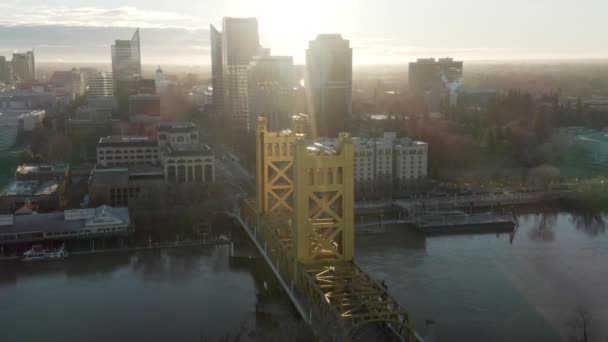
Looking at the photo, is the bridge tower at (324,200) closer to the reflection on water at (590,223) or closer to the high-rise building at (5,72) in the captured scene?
the reflection on water at (590,223)

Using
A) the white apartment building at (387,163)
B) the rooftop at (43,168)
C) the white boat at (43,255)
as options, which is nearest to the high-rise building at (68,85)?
the rooftop at (43,168)

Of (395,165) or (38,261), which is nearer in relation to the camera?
(38,261)

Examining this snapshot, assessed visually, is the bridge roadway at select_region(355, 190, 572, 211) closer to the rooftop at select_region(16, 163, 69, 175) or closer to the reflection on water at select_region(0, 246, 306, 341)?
the reflection on water at select_region(0, 246, 306, 341)

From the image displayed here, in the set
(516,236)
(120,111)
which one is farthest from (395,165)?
(120,111)

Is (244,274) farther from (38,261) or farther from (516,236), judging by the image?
(516,236)

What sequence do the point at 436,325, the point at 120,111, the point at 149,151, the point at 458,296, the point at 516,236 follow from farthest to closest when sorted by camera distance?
1. the point at 120,111
2. the point at 149,151
3. the point at 516,236
4. the point at 458,296
5. the point at 436,325
